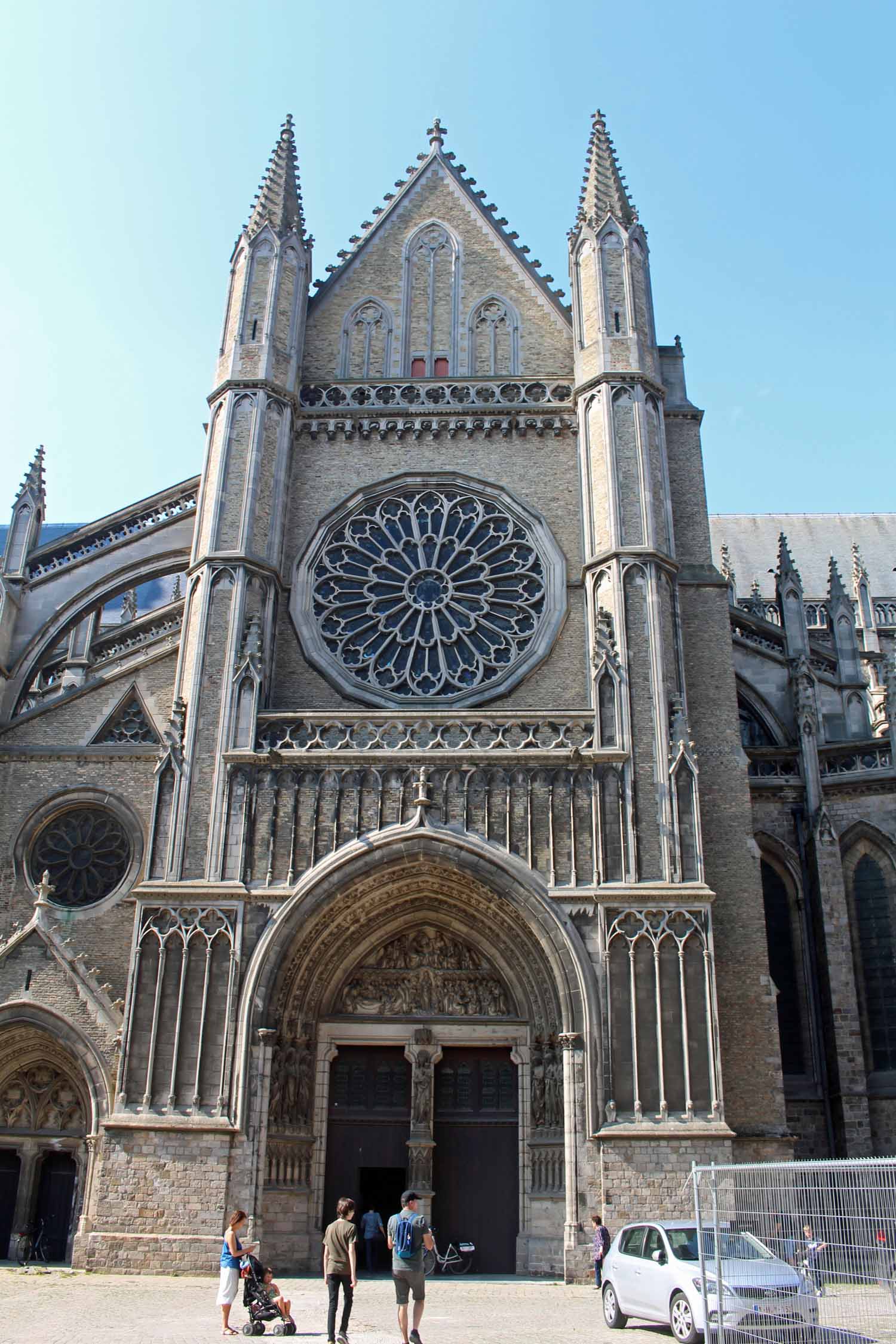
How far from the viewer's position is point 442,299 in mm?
24547

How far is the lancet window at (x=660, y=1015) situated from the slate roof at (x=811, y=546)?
24.2 metres

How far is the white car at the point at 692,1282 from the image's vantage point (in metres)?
8.27

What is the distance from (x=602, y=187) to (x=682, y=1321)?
68.6ft

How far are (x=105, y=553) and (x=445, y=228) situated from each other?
10.1 meters

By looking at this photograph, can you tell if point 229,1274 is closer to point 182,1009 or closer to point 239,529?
point 182,1009

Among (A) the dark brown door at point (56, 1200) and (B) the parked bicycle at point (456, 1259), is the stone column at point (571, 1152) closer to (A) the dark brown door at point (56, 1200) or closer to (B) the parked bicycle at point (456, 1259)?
(B) the parked bicycle at point (456, 1259)

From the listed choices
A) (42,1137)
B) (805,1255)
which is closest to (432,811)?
(42,1137)

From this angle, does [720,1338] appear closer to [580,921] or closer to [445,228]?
[580,921]

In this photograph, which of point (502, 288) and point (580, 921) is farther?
point (502, 288)

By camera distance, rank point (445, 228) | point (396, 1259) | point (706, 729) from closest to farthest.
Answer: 1. point (396, 1259)
2. point (706, 729)
3. point (445, 228)

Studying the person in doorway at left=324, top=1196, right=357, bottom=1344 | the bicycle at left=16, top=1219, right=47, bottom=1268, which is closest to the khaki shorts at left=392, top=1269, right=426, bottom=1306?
the person in doorway at left=324, top=1196, right=357, bottom=1344

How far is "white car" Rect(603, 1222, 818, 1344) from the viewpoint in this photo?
27.1ft

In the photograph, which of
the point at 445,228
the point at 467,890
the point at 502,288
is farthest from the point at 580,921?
the point at 445,228

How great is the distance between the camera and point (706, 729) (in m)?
19.5
